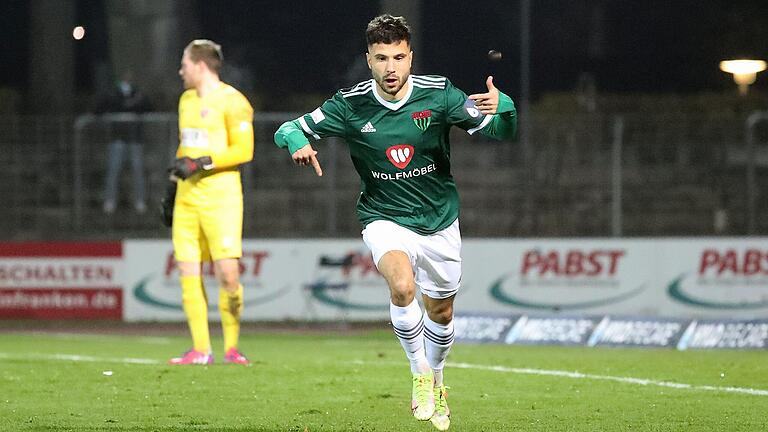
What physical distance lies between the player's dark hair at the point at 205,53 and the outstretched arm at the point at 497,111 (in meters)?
4.16

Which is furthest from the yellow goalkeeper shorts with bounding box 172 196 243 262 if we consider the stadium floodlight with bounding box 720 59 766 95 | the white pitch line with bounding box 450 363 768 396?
the stadium floodlight with bounding box 720 59 766 95

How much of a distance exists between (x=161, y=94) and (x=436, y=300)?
15.3 m

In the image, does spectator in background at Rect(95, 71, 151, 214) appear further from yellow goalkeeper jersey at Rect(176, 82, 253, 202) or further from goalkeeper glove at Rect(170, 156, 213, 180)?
goalkeeper glove at Rect(170, 156, 213, 180)

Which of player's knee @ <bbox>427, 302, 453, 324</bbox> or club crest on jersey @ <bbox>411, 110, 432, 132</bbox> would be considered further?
player's knee @ <bbox>427, 302, 453, 324</bbox>

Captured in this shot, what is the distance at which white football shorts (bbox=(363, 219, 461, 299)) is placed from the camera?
8453mm

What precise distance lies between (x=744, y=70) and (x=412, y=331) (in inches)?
706

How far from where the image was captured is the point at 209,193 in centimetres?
1207

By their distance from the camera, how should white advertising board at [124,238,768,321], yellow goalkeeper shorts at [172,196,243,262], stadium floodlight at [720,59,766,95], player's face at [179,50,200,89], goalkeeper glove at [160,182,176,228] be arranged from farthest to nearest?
stadium floodlight at [720,59,766,95] → white advertising board at [124,238,768,321] → goalkeeper glove at [160,182,176,228] → player's face at [179,50,200,89] → yellow goalkeeper shorts at [172,196,243,262]

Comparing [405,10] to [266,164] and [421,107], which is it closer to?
[266,164]

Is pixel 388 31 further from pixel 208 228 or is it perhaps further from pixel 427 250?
pixel 208 228

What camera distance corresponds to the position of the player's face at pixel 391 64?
839 centimetres

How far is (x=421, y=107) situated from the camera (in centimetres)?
855

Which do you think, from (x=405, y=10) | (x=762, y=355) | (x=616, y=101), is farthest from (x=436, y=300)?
(x=616, y=101)

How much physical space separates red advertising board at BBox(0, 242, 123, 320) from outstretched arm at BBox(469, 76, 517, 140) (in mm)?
12021
